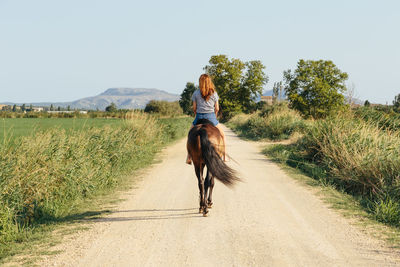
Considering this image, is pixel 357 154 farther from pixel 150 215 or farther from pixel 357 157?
pixel 150 215

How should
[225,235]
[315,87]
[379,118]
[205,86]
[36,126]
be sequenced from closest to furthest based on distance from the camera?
[225,235] → [205,86] → [36,126] → [379,118] → [315,87]

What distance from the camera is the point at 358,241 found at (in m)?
5.05

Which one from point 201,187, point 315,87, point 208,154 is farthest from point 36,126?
point 315,87

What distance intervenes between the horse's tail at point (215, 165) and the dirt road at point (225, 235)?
1.19 feet

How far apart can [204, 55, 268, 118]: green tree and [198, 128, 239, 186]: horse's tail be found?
62.0 meters

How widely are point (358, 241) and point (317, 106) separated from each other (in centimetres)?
4386

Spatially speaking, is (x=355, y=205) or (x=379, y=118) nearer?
(x=355, y=205)

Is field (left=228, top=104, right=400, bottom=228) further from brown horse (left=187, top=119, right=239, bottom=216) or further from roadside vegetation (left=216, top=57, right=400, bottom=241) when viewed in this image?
brown horse (left=187, top=119, right=239, bottom=216)

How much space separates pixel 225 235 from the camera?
17.0ft

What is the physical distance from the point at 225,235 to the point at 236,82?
6635 cm

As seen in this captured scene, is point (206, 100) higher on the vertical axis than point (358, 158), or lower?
higher

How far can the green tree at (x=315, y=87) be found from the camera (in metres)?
45.8

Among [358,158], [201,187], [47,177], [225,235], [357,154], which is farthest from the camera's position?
[357,154]

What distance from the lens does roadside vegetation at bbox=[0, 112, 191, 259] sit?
5777mm
